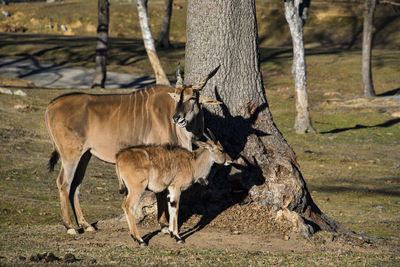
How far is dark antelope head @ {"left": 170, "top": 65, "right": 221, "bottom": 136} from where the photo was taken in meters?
9.34

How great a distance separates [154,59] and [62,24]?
3633 centimetres

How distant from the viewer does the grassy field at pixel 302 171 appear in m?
8.62

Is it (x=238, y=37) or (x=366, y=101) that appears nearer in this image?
(x=238, y=37)

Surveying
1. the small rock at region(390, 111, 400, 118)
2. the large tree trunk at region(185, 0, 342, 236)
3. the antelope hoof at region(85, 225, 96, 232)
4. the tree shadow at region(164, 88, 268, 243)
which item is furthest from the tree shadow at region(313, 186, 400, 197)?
the small rock at region(390, 111, 400, 118)

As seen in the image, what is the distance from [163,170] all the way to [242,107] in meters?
2.54

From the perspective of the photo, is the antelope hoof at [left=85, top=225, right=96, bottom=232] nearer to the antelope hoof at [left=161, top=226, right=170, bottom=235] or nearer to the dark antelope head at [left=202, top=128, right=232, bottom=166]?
the antelope hoof at [left=161, top=226, right=170, bottom=235]

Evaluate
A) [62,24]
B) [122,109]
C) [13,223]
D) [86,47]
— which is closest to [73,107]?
[122,109]

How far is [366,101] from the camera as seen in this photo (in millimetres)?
30422

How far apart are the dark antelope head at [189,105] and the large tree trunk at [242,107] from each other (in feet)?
3.42

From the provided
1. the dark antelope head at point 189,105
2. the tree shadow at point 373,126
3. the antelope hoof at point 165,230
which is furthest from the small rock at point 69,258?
the tree shadow at point 373,126

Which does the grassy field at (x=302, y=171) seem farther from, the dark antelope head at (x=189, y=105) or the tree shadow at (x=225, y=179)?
the dark antelope head at (x=189, y=105)

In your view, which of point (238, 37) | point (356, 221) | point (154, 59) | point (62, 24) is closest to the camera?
point (238, 37)

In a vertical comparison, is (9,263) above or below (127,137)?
below

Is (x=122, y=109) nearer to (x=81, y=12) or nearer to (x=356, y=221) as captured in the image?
(x=356, y=221)
